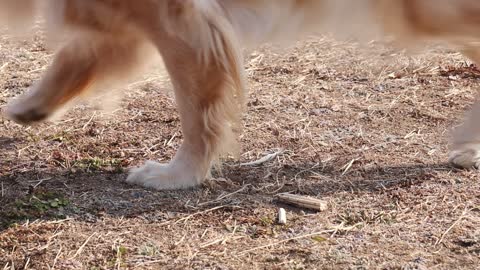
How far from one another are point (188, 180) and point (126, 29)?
774 mm

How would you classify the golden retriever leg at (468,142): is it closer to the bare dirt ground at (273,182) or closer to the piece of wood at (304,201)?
the bare dirt ground at (273,182)

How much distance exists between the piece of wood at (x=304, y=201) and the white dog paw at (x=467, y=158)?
0.81m

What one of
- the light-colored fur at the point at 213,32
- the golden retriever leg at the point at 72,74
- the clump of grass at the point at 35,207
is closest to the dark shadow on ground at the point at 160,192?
the clump of grass at the point at 35,207

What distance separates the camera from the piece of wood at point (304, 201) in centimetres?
328

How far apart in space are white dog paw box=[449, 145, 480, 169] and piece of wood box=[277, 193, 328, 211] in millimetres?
805

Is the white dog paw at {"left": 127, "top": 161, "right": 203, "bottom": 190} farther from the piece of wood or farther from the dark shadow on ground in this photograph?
the piece of wood

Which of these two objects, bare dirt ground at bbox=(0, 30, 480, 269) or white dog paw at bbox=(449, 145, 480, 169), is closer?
bare dirt ground at bbox=(0, 30, 480, 269)

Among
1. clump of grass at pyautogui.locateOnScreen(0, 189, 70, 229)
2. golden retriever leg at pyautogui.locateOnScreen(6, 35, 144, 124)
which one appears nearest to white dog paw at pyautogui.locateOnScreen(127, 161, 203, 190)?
clump of grass at pyautogui.locateOnScreen(0, 189, 70, 229)

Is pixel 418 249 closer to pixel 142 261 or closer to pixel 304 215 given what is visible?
pixel 304 215

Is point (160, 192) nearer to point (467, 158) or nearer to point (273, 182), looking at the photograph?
point (273, 182)

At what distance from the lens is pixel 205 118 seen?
3.62m

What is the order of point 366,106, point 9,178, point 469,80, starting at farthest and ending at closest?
point 469,80 → point 366,106 → point 9,178

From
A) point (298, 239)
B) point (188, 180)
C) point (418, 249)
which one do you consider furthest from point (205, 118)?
point (418, 249)

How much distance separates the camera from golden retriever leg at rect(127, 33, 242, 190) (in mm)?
3551
